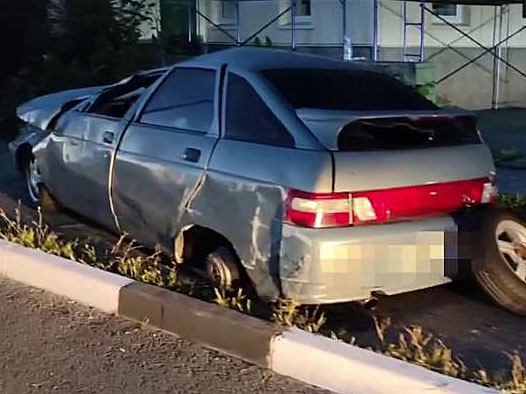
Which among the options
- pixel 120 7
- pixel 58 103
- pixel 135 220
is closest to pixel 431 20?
pixel 120 7

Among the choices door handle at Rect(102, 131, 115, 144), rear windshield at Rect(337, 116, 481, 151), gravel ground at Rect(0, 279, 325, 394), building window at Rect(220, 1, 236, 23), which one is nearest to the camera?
gravel ground at Rect(0, 279, 325, 394)

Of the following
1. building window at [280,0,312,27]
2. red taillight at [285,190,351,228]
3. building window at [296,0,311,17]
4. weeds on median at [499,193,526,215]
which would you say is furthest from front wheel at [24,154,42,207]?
building window at [296,0,311,17]

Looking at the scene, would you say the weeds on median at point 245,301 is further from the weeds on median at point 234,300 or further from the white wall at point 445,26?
the white wall at point 445,26

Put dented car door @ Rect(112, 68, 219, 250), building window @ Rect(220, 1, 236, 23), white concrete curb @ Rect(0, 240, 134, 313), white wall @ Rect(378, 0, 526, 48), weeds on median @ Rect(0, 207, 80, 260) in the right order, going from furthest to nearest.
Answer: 1. building window @ Rect(220, 1, 236, 23)
2. white wall @ Rect(378, 0, 526, 48)
3. weeds on median @ Rect(0, 207, 80, 260)
4. dented car door @ Rect(112, 68, 219, 250)
5. white concrete curb @ Rect(0, 240, 134, 313)

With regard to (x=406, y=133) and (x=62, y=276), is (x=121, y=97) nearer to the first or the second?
(x=62, y=276)

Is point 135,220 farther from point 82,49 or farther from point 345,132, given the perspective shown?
point 82,49

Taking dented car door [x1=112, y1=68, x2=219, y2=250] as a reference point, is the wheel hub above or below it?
below

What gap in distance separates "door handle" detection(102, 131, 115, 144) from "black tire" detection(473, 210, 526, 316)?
2.70m

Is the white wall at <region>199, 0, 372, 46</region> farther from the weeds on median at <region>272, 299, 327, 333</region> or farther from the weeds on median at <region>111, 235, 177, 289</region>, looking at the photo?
the weeds on median at <region>272, 299, 327, 333</region>

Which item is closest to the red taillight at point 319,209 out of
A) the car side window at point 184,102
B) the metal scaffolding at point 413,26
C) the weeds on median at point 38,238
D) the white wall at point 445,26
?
the car side window at point 184,102

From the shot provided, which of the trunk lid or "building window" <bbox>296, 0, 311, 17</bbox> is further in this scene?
"building window" <bbox>296, 0, 311, 17</bbox>

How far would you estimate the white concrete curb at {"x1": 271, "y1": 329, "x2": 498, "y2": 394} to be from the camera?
416cm

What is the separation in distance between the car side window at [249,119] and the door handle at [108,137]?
1.17 metres

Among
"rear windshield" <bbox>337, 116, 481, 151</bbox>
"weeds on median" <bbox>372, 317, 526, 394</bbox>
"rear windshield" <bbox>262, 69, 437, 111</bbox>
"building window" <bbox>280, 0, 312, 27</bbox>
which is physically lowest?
"weeds on median" <bbox>372, 317, 526, 394</bbox>
